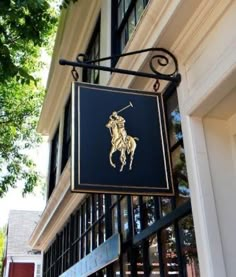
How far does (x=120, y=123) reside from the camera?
3471 mm

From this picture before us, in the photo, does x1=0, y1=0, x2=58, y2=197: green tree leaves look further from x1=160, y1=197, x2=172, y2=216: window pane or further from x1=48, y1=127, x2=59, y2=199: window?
x1=160, y1=197, x2=172, y2=216: window pane

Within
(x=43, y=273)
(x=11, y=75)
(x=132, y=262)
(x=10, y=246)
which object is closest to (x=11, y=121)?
(x=43, y=273)

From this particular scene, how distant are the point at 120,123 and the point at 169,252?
1.28 metres

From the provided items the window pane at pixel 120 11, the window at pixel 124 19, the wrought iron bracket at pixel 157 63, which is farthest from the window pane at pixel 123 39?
the wrought iron bracket at pixel 157 63

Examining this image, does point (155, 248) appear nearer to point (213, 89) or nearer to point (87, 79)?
point (213, 89)

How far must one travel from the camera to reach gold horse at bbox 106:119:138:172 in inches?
130

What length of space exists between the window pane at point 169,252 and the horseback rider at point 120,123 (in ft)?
3.21

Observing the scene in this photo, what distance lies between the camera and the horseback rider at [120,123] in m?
3.41

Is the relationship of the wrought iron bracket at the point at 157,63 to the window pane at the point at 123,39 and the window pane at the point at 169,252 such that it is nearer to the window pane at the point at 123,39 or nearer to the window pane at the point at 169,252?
the window pane at the point at 169,252

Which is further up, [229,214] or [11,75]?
[11,75]

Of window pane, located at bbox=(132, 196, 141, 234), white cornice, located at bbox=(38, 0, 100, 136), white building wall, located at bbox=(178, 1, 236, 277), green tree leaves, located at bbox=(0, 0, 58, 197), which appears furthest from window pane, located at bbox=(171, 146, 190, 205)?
green tree leaves, located at bbox=(0, 0, 58, 197)

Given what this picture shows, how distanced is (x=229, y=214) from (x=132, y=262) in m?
1.80

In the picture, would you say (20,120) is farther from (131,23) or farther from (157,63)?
(157,63)

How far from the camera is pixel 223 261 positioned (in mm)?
2842
